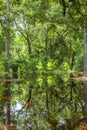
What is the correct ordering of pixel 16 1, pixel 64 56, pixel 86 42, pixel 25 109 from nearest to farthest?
pixel 16 1
pixel 25 109
pixel 86 42
pixel 64 56

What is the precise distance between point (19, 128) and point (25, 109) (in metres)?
2.99

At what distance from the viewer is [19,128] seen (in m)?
7.22

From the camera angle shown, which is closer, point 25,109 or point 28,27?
point 25,109

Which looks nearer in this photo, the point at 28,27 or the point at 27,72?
the point at 27,72

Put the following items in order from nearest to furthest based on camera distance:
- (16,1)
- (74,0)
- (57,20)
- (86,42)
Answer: (74,0) < (16,1) < (86,42) < (57,20)

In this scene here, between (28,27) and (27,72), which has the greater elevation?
(28,27)

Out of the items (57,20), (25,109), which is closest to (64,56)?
(57,20)

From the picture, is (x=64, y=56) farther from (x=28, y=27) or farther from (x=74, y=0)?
(x=74, y=0)

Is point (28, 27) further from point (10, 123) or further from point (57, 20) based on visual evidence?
point (10, 123)

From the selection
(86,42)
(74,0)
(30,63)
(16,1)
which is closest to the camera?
(74,0)

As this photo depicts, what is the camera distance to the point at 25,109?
10211 mm

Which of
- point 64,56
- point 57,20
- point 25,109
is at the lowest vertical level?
point 64,56

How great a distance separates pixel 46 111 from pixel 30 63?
71.6 feet

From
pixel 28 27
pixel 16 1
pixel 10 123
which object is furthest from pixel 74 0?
pixel 28 27
